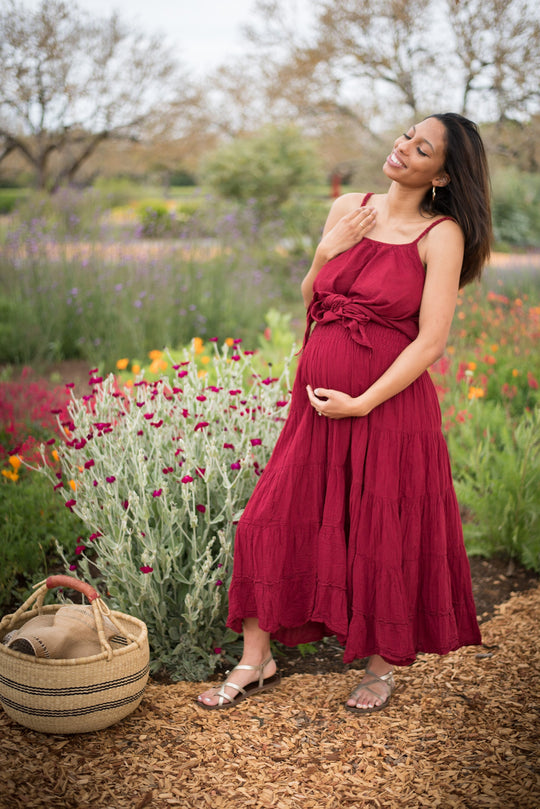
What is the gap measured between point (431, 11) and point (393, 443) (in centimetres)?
1027

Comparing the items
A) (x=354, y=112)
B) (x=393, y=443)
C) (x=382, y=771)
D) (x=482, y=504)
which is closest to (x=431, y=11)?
(x=354, y=112)

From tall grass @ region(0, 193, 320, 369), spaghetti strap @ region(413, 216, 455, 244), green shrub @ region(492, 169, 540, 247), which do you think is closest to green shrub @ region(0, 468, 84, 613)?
spaghetti strap @ region(413, 216, 455, 244)

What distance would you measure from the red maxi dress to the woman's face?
0.20m

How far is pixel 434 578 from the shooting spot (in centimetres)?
226

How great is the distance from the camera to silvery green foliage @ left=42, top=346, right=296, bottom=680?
2420mm

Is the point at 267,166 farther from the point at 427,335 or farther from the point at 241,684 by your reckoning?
the point at 241,684

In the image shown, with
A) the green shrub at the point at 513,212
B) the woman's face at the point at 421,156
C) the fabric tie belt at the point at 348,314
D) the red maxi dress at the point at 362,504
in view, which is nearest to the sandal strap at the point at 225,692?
the red maxi dress at the point at 362,504

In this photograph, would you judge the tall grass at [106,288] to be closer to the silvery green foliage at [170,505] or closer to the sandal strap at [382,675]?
the silvery green foliage at [170,505]

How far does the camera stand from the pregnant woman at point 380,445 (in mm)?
2174

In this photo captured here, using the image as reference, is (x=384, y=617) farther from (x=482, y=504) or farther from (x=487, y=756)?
(x=482, y=504)

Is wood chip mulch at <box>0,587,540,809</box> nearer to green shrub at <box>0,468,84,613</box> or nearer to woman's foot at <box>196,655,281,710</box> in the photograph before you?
woman's foot at <box>196,655,281,710</box>

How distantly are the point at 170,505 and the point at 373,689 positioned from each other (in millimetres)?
970

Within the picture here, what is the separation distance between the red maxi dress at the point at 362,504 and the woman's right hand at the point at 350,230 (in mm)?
26

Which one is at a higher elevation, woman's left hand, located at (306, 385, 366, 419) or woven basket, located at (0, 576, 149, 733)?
woman's left hand, located at (306, 385, 366, 419)
